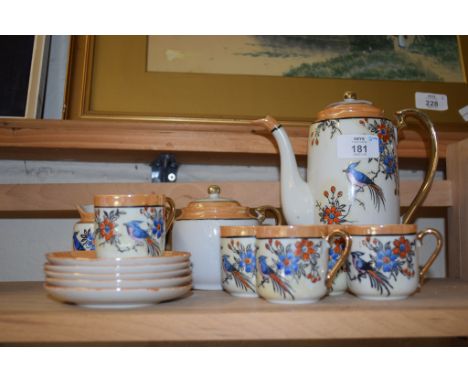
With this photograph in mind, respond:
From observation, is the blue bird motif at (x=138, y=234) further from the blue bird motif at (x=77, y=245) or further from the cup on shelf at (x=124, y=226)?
the blue bird motif at (x=77, y=245)

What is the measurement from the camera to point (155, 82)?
925 millimetres

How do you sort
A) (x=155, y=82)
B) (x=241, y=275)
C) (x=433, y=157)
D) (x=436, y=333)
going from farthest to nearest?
(x=155, y=82)
(x=433, y=157)
(x=241, y=275)
(x=436, y=333)

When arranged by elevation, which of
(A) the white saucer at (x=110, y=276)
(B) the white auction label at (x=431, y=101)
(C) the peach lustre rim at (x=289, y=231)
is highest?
(B) the white auction label at (x=431, y=101)

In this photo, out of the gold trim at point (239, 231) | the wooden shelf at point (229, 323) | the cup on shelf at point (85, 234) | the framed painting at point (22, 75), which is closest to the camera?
the wooden shelf at point (229, 323)

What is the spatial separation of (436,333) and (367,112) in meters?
0.35

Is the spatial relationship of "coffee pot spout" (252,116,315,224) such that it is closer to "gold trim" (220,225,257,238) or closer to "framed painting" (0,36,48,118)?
"gold trim" (220,225,257,238)

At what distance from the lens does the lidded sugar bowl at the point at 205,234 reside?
0.73 meters

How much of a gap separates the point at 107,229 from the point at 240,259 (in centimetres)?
19

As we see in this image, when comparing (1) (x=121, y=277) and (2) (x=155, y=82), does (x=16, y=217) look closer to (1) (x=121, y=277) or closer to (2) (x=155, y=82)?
(2) (x=155, y=82)

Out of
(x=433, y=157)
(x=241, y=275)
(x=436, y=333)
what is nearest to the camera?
(x=436, y=333)

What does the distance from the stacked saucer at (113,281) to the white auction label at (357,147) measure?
33cm

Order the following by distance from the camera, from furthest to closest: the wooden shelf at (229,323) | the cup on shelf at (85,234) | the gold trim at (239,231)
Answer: the cup on shelf at (85,234) < the gold trim at (239,231) < the wooden shelf at (229,323)

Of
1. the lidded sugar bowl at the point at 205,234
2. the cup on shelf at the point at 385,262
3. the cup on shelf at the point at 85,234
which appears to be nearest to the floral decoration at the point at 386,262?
the cup on shelf at the point at 385,262

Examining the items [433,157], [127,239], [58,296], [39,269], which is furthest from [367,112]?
A: [39,269]
